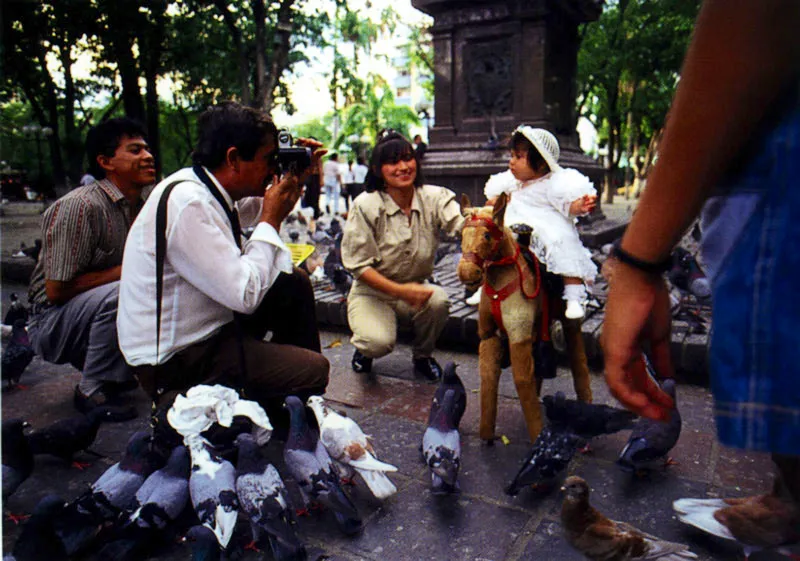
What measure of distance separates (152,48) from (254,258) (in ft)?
42.9

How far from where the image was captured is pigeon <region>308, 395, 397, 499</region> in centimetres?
284

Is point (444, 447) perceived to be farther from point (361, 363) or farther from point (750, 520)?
point (361, 363)

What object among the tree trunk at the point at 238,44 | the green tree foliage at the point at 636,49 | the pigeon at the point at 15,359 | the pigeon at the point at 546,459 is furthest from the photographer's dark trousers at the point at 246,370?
the green tree foliage at the point at 636,49

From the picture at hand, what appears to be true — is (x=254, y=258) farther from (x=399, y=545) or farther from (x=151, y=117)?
(x=151, y=117)

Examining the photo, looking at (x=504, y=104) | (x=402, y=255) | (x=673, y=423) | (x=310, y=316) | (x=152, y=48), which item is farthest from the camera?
(x=152, y=48)

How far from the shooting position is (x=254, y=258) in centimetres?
310

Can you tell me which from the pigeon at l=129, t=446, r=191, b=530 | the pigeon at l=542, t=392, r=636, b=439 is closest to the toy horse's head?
the pigeon at l=542, t=392, r=636, b=439

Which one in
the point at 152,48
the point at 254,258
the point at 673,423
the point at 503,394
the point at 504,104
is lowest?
the point at 503,394

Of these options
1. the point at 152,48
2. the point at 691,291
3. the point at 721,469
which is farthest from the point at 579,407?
the point at 152,48

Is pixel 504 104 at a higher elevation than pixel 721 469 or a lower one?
higher

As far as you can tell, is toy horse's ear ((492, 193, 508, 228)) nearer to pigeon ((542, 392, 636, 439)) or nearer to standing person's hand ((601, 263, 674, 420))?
pigeon ((542, 392, 636, 439))

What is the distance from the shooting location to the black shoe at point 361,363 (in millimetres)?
4926

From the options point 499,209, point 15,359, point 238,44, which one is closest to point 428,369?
point 499,209

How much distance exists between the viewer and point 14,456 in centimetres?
296
